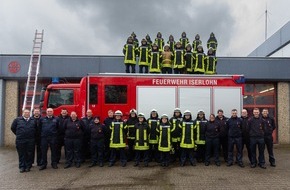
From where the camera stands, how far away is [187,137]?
1008cm

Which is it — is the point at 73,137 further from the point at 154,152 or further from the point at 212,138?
the point at 212,138

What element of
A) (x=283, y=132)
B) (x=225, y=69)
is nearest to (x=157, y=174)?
(x=225, y=69)

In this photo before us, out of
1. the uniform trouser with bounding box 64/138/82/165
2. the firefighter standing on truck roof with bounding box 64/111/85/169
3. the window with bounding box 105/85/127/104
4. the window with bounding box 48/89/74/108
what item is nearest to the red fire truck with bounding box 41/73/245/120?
the window with bounding box 105/85/127/104

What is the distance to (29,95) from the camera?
49.3 ft

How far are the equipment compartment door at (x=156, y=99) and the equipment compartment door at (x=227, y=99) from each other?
1.39 meters

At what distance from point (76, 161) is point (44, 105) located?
→ 246 centimetres

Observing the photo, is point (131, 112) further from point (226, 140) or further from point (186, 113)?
point (226, 140)

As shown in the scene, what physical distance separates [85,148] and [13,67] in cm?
681

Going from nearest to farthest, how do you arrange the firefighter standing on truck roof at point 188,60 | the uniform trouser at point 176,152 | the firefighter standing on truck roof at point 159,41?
the uniform trouser at point 176,152
the firefighter standing on truck roof at point 188,60
the firefighter standing on truck roof at point 159,41

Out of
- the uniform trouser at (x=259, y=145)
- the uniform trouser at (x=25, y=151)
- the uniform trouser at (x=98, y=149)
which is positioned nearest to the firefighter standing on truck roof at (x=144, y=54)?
the uniform trouser at (x=98, y=149)

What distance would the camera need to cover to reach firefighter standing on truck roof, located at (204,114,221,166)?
1018 centimetres

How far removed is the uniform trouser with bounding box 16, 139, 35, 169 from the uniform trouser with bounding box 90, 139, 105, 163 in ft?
5.54

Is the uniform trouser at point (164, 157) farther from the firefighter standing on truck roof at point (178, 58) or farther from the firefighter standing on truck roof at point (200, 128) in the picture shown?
the firefighter standing on truck roof at point (178, 58)

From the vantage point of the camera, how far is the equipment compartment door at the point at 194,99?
1102cm
